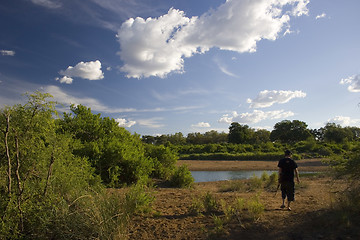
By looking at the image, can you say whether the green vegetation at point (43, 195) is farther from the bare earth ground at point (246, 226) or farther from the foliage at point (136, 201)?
the bare earth ground at point (246, 226)

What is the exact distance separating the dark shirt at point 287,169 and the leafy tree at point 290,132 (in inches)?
2467

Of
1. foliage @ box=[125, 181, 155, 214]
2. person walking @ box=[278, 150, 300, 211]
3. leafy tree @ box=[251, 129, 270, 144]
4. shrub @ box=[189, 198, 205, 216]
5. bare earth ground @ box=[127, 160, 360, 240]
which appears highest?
leafy tree @ box=[251, 129, 270, 144]

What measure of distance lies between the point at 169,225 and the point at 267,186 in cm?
895

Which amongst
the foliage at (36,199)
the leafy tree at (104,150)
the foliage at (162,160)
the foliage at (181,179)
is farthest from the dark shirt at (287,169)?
the foliage at (162,160)

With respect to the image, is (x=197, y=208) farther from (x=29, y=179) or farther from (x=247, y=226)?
(x=29, y=179)

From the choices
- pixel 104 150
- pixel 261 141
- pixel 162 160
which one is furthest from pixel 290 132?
pixel 104 150

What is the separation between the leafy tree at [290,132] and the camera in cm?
6443

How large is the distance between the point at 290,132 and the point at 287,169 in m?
64.4

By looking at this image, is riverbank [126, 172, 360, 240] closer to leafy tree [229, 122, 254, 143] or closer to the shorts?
the shorts

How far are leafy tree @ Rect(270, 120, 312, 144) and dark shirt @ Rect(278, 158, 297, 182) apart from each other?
206 feet

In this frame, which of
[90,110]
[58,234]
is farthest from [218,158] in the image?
[58,234]

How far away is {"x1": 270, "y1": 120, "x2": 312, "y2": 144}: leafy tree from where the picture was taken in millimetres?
64431

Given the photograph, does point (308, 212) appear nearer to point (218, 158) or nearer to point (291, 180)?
point (291, 180)

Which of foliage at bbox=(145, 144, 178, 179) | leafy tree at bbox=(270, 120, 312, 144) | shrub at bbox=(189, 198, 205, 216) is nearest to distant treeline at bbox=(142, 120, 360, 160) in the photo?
leafy tree at bbox=(270, 120, 312, 144)
